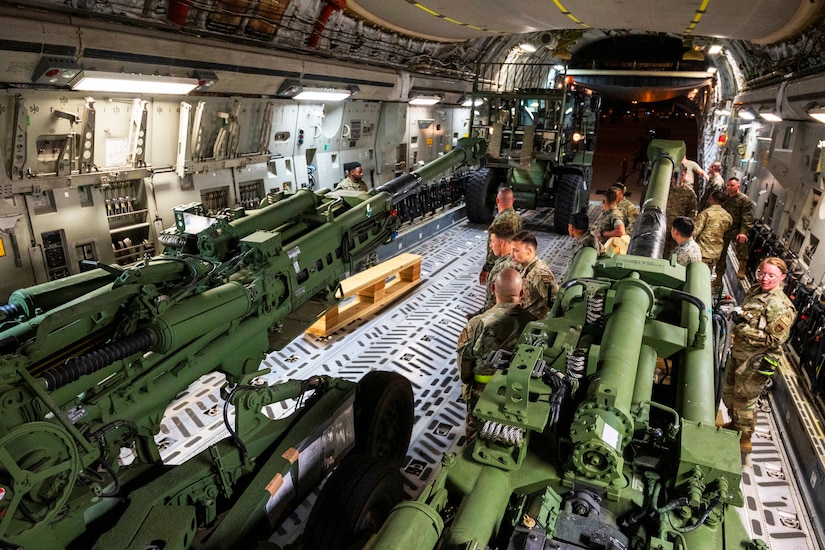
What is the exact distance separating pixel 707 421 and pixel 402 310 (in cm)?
489

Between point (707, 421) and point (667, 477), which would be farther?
point (707, 421)

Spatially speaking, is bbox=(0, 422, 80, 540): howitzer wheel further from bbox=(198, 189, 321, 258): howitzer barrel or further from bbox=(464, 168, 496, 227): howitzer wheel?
bbox=(464, 168, 496, 227): howitzer wheel

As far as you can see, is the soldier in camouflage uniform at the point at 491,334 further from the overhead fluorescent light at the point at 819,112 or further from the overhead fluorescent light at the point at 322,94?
the overhead fluorescent light at the point at 322,94

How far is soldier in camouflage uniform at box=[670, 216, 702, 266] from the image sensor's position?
6031 millimetres

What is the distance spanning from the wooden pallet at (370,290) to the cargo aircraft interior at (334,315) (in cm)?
6

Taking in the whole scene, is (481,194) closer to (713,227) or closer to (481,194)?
(481,194)

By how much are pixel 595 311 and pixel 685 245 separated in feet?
Answer: 9.38

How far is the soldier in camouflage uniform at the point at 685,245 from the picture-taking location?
603 centimetres

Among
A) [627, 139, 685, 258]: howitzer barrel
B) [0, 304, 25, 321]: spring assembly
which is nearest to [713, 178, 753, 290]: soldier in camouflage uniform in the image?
[627, 139, 685, 258]: howitzer barrel

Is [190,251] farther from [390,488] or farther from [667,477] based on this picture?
[667,477]

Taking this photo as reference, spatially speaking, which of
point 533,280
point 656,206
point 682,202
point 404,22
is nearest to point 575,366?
point 533,280

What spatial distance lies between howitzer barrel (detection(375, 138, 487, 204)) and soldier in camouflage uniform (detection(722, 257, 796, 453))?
11.5ft

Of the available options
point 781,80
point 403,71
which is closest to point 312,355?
point 403,71

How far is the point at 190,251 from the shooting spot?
404cm
